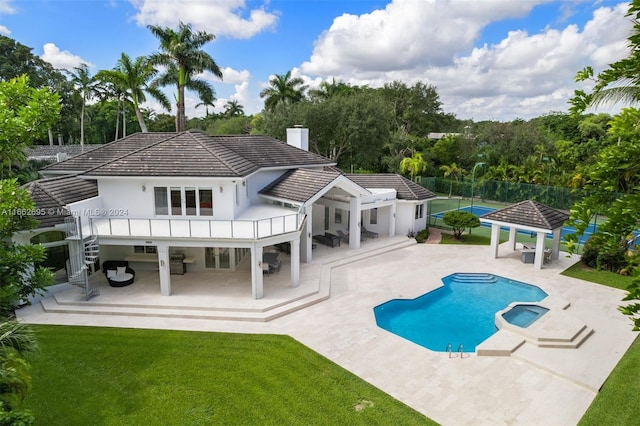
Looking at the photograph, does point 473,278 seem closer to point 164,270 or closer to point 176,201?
point 164,270

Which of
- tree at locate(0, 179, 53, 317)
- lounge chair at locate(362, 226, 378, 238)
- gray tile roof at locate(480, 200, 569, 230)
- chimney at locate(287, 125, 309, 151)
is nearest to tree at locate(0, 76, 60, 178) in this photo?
tree at locate(0, 179, 53, 317)

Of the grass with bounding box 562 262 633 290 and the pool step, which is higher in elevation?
the grass with bounding box 562 262 633 290

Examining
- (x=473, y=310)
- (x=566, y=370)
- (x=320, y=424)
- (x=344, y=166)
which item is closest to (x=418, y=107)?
(x=344, y=166)

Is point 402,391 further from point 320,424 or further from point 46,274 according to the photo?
point 46,274

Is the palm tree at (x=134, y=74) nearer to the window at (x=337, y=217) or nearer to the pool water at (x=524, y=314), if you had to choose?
the window at (x=337, y=217)

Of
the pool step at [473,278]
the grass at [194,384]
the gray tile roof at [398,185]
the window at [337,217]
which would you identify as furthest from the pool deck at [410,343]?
the gray tile roof at [398,185]

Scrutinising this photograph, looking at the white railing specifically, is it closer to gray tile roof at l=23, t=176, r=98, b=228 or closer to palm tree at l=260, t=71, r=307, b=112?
gray tile roof at l=23, t=176, r=98, b=228

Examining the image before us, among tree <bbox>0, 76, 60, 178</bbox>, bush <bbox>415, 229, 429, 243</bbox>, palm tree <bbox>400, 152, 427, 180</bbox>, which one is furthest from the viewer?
palm tree <bbox>400, 152, 427, 180</bbox>

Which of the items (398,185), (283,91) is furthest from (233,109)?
(398,185)
